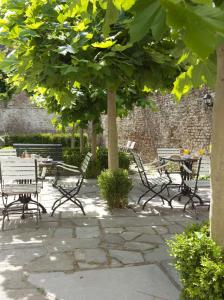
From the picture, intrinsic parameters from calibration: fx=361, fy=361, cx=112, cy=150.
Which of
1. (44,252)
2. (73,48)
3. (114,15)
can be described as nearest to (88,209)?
(44,252)

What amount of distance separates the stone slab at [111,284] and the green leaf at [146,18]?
2.35 meters

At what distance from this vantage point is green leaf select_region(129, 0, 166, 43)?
973 millimetres

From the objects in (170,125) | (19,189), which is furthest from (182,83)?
(170,125)

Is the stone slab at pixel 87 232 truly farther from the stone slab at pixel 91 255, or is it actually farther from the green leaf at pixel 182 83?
the green leaf at pixel 182 83

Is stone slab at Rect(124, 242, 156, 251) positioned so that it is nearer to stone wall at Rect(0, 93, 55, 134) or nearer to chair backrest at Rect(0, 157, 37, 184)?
chair backrest at Rect(0, 157, 37, 184)

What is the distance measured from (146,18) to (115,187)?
4.86 m

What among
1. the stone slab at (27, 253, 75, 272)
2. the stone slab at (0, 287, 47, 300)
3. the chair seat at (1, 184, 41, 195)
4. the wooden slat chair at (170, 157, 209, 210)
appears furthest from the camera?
the wooden slat chair at (170, 157, 209, 210)

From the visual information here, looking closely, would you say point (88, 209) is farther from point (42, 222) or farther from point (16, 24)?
point (16, 24)

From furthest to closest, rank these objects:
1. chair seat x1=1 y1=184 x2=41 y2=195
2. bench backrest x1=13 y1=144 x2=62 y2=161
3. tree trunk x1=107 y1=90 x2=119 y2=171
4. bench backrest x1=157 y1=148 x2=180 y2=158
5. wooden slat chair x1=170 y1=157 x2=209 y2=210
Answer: bench backrest x1=13 y1=144 x2=62 y2=161
bench backrest x1=157 y1=148 x2=180 y2=158
tree trunk x1=107 y1=90 x2=119 y2=171
wooden slat chair x1=170 y1=157 x2=209 y2=210
chair seat x1=1 y1=184 x2=41 y2=195

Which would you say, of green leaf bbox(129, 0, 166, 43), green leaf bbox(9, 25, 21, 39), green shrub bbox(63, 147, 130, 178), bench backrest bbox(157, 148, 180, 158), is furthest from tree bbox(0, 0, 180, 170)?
green shrub bbox(63, 147, 130, 178)

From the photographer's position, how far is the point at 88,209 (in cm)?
590

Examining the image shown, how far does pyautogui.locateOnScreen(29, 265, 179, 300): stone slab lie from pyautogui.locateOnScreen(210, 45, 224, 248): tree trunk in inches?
31.5

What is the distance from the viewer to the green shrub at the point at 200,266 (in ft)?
7.29

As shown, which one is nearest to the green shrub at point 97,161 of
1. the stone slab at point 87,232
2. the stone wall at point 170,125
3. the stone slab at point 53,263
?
the stone wall at point 170,125
